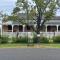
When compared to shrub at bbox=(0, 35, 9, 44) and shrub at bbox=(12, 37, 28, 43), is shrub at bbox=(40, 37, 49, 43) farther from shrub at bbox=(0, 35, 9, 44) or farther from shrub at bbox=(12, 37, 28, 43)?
shrub at bbox=(0, 35, 9, 44)

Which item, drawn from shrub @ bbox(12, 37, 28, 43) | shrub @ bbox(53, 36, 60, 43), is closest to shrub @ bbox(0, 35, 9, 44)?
shrub @ bbox(12, 37, 28, 43)

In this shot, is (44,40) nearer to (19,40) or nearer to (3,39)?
(19,40)

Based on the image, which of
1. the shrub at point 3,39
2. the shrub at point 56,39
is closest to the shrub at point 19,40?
A: the shrub at point 3,39

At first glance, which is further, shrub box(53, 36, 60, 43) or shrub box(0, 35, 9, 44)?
shrub box(53, 36, 60, 43)

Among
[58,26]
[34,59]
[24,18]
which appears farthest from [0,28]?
[34,59]

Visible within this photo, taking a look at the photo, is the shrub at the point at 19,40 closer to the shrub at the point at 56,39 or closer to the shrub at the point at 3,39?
the shrub at the point at 3,39

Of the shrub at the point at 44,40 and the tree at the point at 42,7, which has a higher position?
the tree at the point at 42,7

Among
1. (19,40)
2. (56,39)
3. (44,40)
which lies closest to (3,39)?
(19,40)

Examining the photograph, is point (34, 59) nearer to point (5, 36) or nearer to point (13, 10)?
point (5, 36)

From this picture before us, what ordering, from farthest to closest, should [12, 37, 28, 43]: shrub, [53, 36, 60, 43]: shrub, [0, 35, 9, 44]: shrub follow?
[53, 36, 60, 43]: shrub → [12, 37, 28, 43]: shrub → [0, 35, 9, 44]: shrub

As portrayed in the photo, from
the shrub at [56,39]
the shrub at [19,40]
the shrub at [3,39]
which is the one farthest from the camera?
the shrub at [56,39]

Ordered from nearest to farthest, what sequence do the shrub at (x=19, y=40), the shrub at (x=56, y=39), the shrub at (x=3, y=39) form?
the shrub at (x=3, y=39) < the shrub at (x=19, y=40) < the shrub at (x=56, y=39)

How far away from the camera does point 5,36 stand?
43250 mm

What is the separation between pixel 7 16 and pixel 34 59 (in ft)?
112
